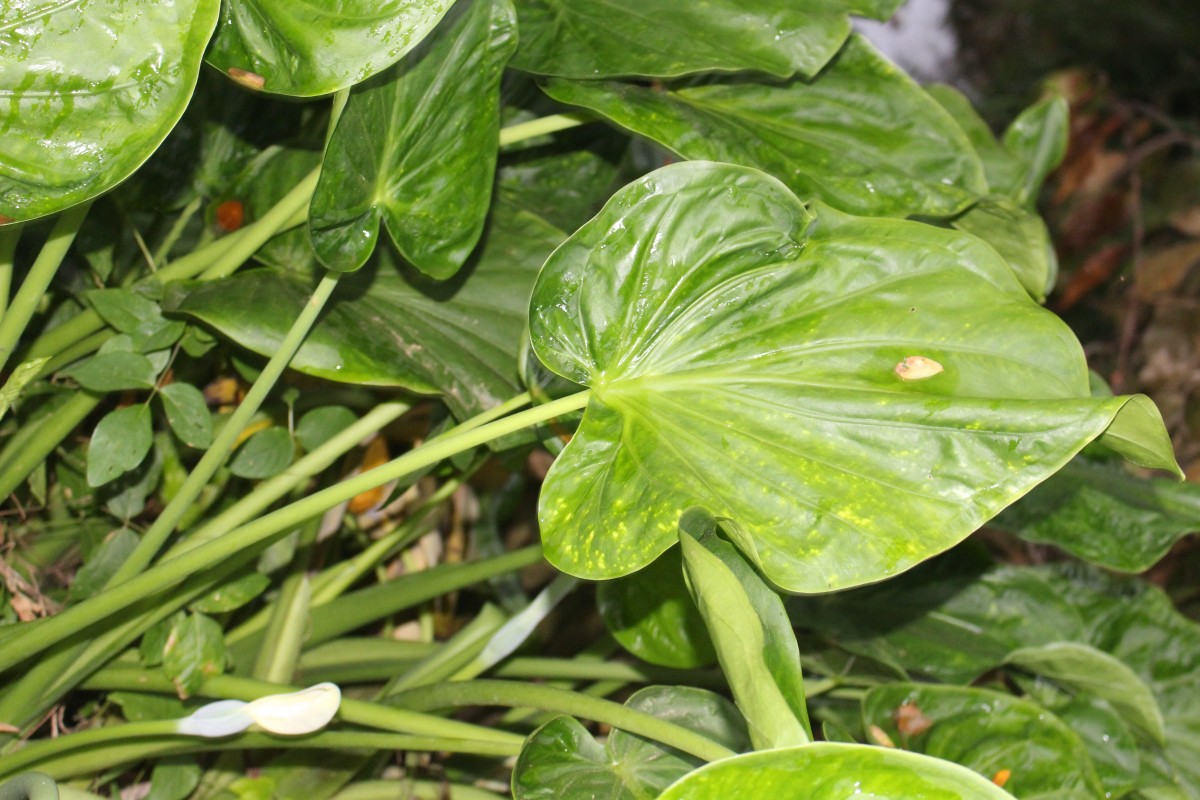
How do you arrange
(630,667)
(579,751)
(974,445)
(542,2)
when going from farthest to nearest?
(630,667) < (542,2) < (579,751) < (974,445)

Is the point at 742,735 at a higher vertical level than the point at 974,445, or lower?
lower

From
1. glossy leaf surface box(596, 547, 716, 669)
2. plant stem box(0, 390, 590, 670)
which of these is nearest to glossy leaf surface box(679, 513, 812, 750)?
plant stem box(0, 390, 590, 670)

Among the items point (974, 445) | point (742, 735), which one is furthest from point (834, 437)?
point (742, 735)

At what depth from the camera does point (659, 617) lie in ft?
2.45

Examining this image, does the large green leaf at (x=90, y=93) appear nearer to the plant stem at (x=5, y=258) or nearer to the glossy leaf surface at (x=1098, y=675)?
the plant stem at (x=5, y=258)

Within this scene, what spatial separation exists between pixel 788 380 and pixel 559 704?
0.25m

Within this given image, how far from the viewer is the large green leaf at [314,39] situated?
534 millimetres

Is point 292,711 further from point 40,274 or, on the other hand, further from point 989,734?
point 989,734

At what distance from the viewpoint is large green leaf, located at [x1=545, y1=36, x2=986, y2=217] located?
715mm

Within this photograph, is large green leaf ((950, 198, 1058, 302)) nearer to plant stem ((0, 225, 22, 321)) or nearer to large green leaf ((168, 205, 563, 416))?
large green leaf ((168, 205, 563, 416))

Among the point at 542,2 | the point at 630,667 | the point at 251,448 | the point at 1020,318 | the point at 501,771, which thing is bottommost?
the point at 501,771

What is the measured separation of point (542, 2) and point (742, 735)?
0.54 meters

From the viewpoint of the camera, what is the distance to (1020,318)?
22.1 inches

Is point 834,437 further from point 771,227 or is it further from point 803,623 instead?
point 803,623
